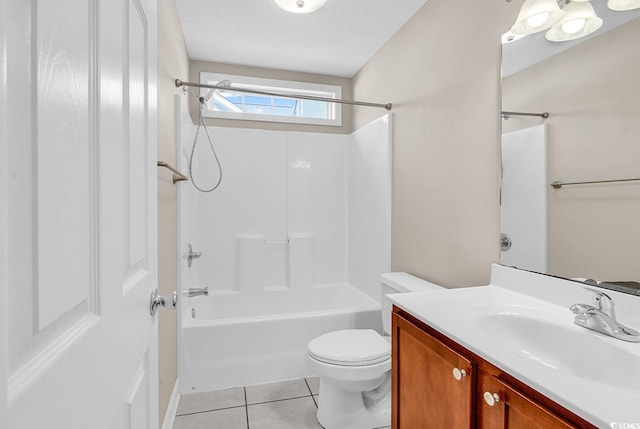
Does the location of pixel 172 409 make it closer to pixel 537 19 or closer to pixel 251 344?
pixel 251 344

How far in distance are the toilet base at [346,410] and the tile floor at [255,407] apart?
95mm

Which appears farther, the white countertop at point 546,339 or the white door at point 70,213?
the white countertop at point 546,339

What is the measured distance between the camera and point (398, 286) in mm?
1922

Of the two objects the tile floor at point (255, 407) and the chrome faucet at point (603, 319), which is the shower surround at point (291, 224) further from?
the chrome faucet at point (603, 319)

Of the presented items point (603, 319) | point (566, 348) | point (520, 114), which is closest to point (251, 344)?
point (566, 348)

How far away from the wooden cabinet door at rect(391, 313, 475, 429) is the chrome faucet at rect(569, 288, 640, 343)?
0.40m

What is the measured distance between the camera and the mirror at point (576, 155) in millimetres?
1000

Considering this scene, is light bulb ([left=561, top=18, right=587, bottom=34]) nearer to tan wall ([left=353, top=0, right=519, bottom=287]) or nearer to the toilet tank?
tan wall ([left=353, top=0, right=519, bottom=287])

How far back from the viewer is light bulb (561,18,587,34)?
114 centimetres

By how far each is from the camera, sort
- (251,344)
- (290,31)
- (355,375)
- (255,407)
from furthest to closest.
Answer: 1. (290,31)
2. (251,344)
3. (255,407)
4. (355,375)

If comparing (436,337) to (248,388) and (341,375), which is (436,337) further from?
(248,388)

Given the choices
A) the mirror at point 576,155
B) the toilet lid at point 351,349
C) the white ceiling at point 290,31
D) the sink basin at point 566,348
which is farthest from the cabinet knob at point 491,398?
the white ceiling at point 290,31

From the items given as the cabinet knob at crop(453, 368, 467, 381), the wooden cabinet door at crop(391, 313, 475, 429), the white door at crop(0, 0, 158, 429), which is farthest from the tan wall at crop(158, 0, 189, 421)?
the cabinet knob at crop(453, 368, 467, 381)

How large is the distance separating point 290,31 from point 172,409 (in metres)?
2.58
